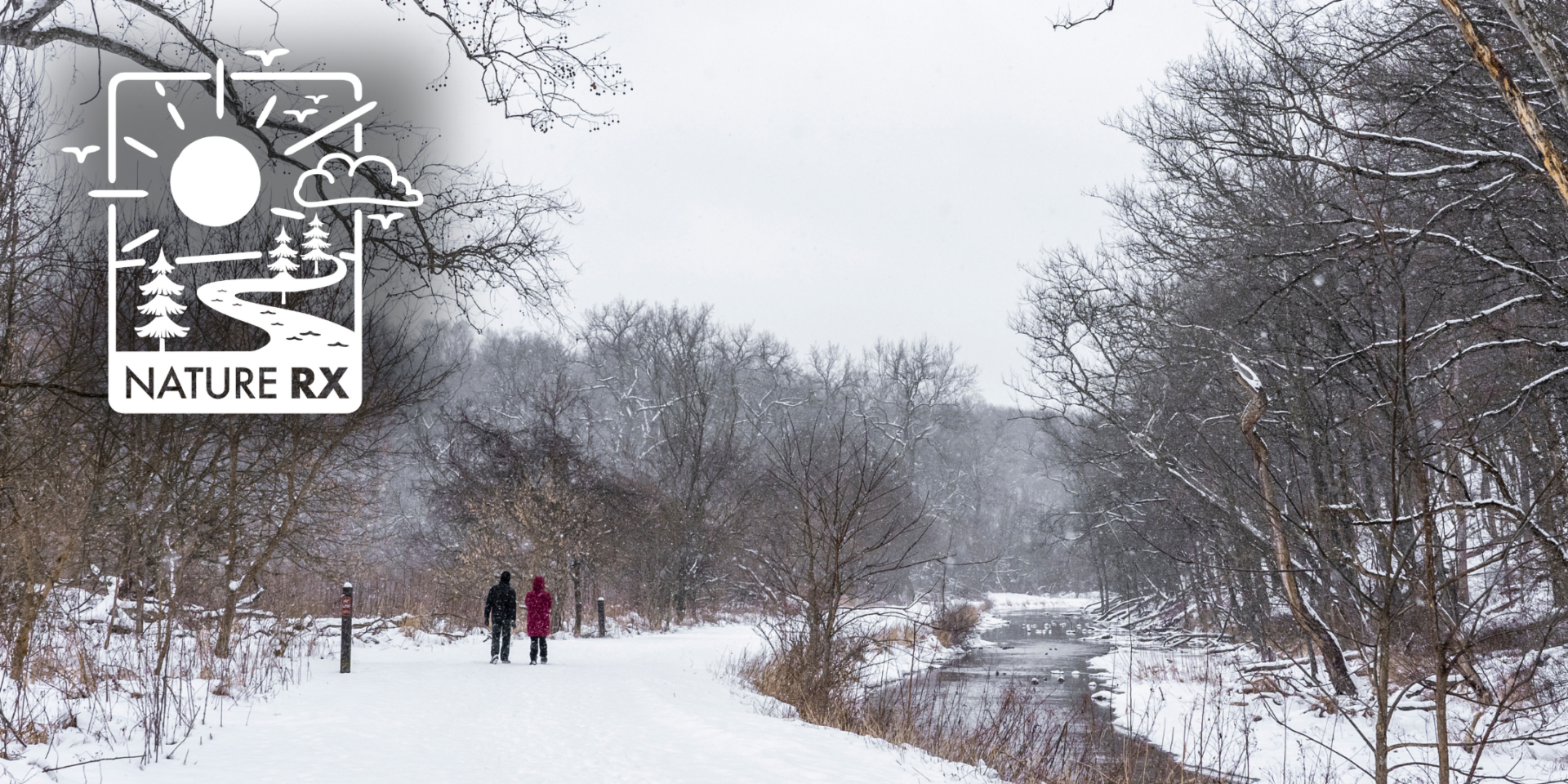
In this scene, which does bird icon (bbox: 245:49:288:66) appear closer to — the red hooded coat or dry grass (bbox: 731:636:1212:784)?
dry grass (bbox: 731:636:1212:784)

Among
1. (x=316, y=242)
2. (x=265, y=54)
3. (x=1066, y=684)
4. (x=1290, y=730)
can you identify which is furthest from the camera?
(x=1066, y=684)

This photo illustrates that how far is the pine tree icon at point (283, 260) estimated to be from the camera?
12516 millimetres

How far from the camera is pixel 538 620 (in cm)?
1605

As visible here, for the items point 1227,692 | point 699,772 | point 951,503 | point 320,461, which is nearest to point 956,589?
point 951,503

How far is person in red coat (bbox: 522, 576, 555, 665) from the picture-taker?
15812 millimetres

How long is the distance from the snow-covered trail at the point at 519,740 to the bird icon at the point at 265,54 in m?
4.66

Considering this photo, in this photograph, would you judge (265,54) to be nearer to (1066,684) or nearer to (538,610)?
(538,610)

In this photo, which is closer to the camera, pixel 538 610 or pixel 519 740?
pixel 519 740

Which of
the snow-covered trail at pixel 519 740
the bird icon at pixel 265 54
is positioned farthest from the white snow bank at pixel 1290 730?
the bird icon at pixel 265 54

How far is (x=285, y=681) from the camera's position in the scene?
425 inches

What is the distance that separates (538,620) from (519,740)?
8029mm

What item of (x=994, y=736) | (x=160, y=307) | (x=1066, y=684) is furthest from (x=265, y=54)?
(x=1066, y=684)

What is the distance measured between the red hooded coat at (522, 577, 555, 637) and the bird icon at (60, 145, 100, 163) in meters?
8.60

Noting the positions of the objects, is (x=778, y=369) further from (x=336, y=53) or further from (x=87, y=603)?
(x=336, y=53)
